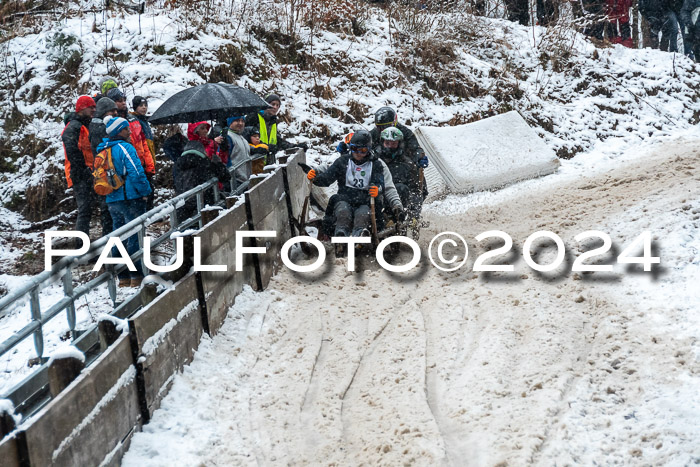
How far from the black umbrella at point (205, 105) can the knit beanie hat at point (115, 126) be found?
117 centimetres

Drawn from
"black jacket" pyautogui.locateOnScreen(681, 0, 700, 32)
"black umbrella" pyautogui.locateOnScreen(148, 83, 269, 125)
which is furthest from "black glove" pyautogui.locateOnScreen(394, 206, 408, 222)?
"black jacket" pyautogui.locateOnScreen(681, 0, 700, 32)

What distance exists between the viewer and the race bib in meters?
9.22

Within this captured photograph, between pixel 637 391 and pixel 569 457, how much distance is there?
3.24 ft

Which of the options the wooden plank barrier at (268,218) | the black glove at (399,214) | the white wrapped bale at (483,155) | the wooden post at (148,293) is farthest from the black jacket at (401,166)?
the wooden post at (148,293)

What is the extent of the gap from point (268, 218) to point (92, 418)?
4393 millimetres

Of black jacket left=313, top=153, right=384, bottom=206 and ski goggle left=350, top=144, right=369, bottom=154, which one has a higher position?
ski goggle left=350, top=144, right=369, bottom=154

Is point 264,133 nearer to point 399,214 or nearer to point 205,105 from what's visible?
point 205,105

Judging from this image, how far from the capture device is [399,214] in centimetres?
930

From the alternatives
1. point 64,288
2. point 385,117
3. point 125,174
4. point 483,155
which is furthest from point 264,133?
point 64,288

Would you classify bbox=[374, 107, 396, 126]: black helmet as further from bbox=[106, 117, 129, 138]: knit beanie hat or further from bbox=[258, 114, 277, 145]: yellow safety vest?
bbox=[106, 117, 129, 138]: knit beanie hat

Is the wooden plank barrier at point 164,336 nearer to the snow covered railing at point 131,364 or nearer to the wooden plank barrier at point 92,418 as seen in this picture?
the snow covered railing at point 131,364

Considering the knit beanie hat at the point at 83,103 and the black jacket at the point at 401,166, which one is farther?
the black jacket at the point at 401,166

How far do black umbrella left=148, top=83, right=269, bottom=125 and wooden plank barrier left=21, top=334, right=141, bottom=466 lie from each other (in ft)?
14.9

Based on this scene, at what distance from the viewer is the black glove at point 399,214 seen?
30.0 ft
